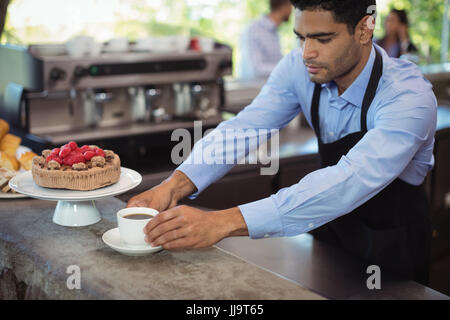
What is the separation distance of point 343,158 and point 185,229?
485mm

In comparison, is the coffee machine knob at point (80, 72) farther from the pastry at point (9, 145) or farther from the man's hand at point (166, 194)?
the man's hand at point (166, 194)

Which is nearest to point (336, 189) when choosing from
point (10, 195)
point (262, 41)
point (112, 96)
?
point (10, 195)

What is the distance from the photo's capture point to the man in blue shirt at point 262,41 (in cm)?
465

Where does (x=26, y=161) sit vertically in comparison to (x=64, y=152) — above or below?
below

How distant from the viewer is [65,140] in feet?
9.04

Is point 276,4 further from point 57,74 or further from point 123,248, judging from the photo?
point 123,248

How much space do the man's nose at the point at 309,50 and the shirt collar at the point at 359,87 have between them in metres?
0.22

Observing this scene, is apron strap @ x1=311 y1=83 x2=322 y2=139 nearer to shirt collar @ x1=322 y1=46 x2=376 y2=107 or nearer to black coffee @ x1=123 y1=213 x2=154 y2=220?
shirt collar @ x1=322 y1=46 x2=376 y2=107

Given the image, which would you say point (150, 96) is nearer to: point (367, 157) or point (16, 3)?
point (16, 3)

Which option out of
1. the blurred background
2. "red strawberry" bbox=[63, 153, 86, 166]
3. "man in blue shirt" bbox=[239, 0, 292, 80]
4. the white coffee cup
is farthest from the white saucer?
"man in blue shirt" bbox=[239, 0, 292, 80]

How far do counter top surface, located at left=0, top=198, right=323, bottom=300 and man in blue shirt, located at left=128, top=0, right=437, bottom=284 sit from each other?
0.21 feet

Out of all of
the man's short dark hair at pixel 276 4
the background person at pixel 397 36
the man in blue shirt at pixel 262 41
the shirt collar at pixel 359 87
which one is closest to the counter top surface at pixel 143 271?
the shirt collar at pixel 359 87

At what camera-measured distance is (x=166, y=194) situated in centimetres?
170

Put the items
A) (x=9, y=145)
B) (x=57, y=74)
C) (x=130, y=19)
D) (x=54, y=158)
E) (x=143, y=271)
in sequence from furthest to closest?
(x=130, y=19), (x=57, y=74), (x=9, y=145), (x=54, y=158), (x=143, y=271)
